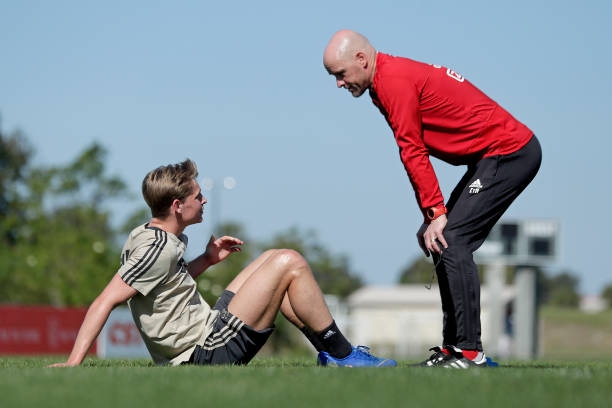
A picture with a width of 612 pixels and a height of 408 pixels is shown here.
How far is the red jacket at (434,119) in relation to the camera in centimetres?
633

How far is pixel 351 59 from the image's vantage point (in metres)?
6.36

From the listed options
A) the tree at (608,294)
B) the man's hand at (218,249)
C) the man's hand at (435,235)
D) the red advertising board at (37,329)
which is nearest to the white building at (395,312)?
the red advertising board at (37,329)

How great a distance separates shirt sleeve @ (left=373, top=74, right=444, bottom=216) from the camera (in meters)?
6.31

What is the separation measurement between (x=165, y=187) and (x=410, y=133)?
153 cm

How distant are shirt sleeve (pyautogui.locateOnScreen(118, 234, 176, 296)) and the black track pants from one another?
1721 mm

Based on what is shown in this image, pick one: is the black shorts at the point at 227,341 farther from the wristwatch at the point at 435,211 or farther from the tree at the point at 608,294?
the tree at the point at 608,294

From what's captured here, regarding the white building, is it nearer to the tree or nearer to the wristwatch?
the tree

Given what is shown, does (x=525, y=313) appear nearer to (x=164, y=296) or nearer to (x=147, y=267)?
(x=164, y=296)

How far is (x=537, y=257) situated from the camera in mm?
35000

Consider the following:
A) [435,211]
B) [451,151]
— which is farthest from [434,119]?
[435,211]

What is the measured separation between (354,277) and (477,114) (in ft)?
376

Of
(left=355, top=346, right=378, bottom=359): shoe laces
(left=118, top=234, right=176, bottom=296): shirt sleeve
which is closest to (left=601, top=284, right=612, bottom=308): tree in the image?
(left=355, top=346, right=378, bottom=359): shoe laces

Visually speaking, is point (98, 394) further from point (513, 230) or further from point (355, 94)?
point (513, 230)

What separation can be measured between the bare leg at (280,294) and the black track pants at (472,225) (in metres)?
0.80
